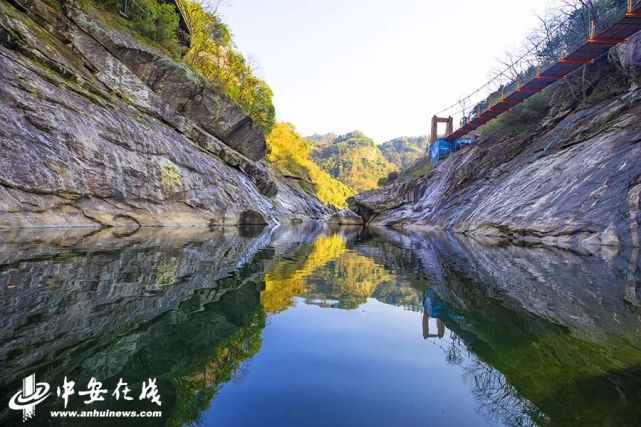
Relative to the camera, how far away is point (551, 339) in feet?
11.5

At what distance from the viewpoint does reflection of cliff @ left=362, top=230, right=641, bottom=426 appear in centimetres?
230

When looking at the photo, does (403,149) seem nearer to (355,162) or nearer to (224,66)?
(355,162)

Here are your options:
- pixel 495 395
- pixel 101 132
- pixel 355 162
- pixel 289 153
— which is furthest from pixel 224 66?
pixel 355 162

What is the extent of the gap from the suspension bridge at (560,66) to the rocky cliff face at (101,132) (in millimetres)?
18006

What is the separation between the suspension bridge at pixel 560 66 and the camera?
1672 centimetres

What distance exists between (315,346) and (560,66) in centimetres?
2274

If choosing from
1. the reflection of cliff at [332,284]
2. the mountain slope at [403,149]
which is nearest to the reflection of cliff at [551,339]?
the reflection of cliff at [332,284]

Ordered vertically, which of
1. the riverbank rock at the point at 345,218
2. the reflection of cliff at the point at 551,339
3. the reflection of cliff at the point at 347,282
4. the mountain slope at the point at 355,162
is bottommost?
the reflection of cliff at the point at 551,339

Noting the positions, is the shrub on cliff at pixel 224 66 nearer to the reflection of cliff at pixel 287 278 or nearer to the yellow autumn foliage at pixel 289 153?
the yellow autumn foliage at pixel 289 153

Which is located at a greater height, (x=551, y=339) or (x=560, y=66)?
(x=560, y=66)

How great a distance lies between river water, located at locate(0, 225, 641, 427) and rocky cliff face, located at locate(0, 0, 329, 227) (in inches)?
257

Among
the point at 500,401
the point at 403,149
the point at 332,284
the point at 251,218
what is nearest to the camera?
the point at 500,401

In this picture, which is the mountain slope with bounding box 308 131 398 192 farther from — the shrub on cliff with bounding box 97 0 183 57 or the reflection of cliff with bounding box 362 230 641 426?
the reflection of cliff with bounding box 362 230 641 426

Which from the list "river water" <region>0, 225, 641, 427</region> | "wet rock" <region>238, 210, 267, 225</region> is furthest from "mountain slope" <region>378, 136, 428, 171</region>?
"river water" <region>0, 225, 641, 427</region>
